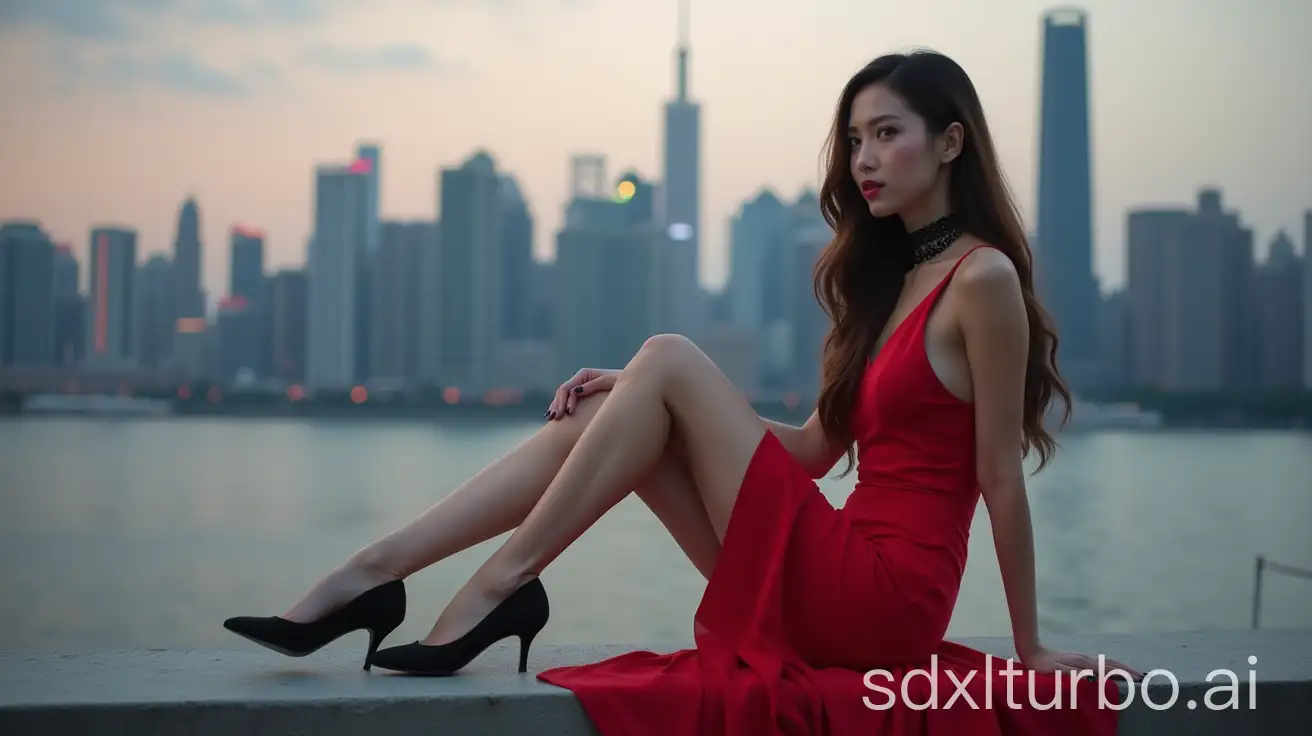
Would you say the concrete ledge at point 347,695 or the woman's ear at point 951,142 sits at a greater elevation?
the woman's ear at point 951,142

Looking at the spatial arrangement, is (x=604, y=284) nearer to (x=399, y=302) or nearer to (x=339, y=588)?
(x=399, y=302)

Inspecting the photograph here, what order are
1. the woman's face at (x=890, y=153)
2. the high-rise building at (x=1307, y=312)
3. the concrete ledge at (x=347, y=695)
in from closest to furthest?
the concrete ledge at (x=347, y=695)
the woman's face at (x=890, y=153)
the high-rise building at (x=1307, y=312)

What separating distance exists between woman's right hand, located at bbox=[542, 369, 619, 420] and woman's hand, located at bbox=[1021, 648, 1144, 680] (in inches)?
29.7

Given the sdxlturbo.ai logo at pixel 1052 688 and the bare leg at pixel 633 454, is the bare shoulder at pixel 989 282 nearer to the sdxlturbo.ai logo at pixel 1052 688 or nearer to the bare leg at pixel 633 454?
the bare leg at pixel 633 454

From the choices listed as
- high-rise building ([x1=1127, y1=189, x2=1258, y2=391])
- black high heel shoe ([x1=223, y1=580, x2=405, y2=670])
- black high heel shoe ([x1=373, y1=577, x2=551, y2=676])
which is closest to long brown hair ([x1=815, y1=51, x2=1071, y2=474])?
black high heel shoe ([x1=373, y1=577, x2=551, y2=676])

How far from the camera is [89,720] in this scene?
1683mm

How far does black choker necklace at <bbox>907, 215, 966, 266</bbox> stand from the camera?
215 centimetres

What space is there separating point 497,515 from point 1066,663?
2.78ft

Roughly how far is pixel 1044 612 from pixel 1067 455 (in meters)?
46.5

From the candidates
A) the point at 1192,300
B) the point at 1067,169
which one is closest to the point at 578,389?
the point at 1192,300

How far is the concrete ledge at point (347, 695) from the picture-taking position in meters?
1.69

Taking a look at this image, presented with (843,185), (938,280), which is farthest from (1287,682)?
(843,185)

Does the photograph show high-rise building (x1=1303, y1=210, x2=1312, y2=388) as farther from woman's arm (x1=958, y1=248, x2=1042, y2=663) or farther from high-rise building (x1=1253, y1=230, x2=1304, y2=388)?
woman's arm (x1=958, y1=248, x2=1042, y2=663)

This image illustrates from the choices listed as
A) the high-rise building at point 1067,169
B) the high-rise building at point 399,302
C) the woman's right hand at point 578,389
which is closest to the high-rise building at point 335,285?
the high-rise building at point 399,302
